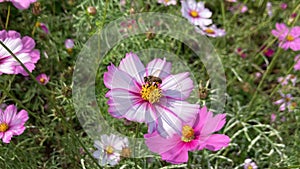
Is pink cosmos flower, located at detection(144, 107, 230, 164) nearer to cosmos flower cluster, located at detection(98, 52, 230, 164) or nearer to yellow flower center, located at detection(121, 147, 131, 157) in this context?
cosmos flower cluster, located at detection(98, 52, 230, 164)

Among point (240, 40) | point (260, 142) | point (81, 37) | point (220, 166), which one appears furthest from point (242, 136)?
point (81, 37)

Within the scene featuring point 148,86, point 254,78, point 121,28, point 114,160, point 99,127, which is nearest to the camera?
point 148,86

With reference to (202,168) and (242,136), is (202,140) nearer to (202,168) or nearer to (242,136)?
(202,168)

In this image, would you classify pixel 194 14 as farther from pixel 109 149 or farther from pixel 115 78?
pixel 115 78

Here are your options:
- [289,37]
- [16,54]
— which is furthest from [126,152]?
[289,37]

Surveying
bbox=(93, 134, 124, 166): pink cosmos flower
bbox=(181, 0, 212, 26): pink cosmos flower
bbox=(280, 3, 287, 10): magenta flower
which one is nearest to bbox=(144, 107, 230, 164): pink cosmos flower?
bbox=(93, 134, 124, 166): pink cosmos flower
